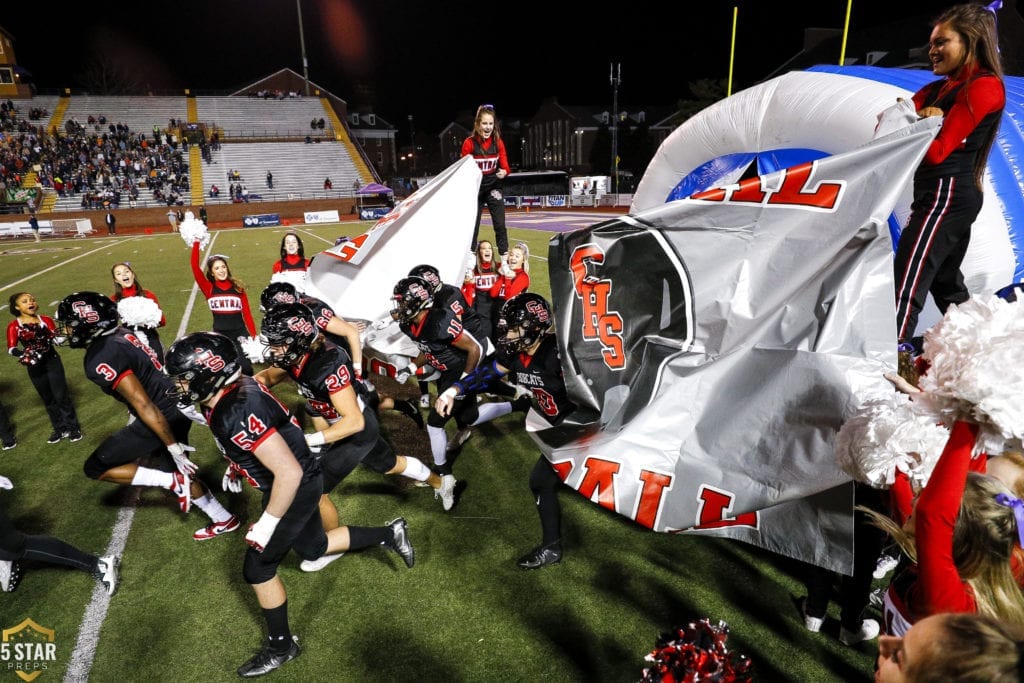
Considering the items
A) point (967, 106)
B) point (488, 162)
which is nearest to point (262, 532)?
point (967, 106)

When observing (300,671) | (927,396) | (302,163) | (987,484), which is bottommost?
(300,671)

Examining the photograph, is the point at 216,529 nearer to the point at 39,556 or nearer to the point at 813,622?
the point at 39,556

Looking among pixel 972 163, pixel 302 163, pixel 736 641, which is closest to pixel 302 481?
pixel 736 641

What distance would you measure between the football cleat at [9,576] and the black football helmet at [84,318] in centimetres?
165

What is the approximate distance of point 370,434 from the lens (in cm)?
444

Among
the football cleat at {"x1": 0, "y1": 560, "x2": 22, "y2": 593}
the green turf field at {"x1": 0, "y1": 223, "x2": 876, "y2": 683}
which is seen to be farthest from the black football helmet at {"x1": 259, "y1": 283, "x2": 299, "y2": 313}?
the football cleat at {"x1": 0, "y1": 560, "x2": 22, "y2": 593}

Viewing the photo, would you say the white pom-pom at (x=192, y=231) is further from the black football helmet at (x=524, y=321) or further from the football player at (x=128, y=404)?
the black football helmet at (x=524, y=321)

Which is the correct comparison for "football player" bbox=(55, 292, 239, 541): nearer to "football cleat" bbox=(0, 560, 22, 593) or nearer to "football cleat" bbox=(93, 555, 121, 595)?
"football cleat" bbox=(93, 555, 121, 595)

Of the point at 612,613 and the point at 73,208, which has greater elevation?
the point at 73,208

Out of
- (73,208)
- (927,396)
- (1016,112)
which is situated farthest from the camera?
(73,208)

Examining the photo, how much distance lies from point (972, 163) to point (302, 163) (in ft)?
173

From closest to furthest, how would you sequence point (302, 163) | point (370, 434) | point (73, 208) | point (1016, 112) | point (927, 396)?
point (927, 396), point (370, 434), point (1016, 112), point (73, 208), point (302, 163)

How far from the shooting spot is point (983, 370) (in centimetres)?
167

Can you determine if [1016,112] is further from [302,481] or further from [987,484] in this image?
[302,481]
